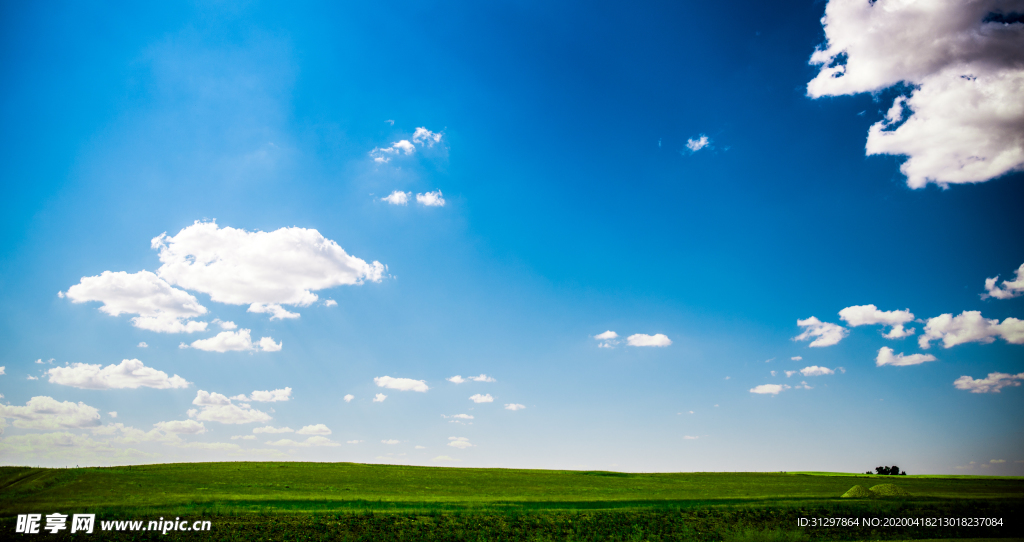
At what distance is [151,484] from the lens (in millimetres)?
38594

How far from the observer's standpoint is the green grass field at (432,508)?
1044 inches

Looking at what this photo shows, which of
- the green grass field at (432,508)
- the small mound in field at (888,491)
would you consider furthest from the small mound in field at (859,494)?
the green grass field at (432,508)

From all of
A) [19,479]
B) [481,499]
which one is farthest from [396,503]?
[19,479]

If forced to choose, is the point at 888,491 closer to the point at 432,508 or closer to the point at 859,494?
the point at 859,494

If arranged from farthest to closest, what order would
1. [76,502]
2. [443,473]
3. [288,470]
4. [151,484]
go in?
[443,473]
[288,470]
[151,484]
[76,502]

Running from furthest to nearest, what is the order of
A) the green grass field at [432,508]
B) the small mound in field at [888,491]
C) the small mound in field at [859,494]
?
1. the small mound in field at [888,491]
2. the small mound in field at [859,494]
3. the green grass field at [432,508]

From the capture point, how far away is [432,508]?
30.4 meters

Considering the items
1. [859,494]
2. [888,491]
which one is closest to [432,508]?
[859,494]

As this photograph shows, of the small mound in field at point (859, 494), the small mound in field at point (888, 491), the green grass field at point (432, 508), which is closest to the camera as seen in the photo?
the green grass field at point (432, 508)

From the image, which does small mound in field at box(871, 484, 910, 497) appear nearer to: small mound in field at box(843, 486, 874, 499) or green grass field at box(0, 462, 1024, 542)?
small mound in field at box(843, 486, 874, 499)

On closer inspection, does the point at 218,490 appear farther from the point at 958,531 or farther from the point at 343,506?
the point at 958,531

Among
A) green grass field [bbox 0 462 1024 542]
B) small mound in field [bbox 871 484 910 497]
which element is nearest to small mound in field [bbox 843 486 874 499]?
small mound in field [bbox 871 484 910 497]

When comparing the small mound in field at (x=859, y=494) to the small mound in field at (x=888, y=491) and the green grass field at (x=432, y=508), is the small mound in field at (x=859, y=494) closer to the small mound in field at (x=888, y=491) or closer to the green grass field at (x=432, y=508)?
the small mound in field at (x=888, y=491)

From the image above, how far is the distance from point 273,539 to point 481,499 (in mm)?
15828
